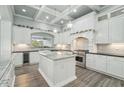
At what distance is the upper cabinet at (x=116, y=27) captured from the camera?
117 inches

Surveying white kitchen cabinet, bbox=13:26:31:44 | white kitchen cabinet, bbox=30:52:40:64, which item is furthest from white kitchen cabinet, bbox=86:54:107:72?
white kitchen cabinet, bbox=13:26:31:44

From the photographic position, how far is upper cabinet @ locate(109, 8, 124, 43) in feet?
9.78

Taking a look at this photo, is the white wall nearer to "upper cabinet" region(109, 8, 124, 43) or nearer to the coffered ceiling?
the coffered ceiling

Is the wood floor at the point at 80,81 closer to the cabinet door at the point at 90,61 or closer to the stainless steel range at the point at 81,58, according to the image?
the cabinet door at the point at 90,61

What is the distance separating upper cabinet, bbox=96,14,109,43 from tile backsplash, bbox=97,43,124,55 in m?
0.39

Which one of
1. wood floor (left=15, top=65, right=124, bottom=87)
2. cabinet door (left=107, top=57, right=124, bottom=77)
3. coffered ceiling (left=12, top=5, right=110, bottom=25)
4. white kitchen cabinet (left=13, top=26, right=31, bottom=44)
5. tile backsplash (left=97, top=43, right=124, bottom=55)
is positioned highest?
coffered ceiling (left=12, top=5, right=110, bottom=25)

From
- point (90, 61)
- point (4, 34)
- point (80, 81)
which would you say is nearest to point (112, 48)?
point (90, 61)

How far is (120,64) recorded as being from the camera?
2727mm

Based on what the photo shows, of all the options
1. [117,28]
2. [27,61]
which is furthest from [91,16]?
[27,61]

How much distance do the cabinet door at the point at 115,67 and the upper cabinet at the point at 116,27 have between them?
33.3 inches

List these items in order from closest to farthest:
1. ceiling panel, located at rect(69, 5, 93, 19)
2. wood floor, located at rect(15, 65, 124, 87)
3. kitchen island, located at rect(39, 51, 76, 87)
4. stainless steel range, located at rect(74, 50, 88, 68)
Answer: kitchen island, located at rect(39, 51, 76, 87), wood floor, located at rect(15, 65, 124, 87), ceiling panel, located at rect(69, 5, 93, 19), stainless steel range, located at rect(74, 50, 88, 68)

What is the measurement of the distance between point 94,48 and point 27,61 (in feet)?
13.2
